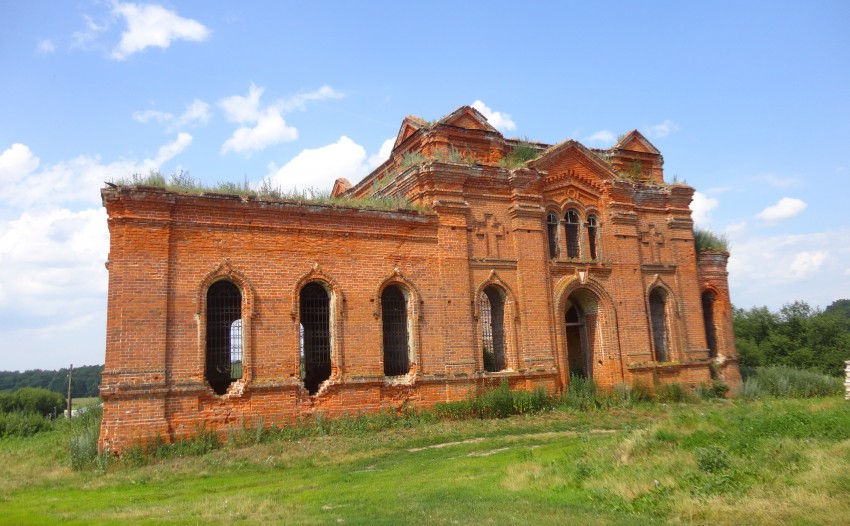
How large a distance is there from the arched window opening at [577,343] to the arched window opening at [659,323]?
243 cm

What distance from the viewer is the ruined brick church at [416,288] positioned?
1284 cm

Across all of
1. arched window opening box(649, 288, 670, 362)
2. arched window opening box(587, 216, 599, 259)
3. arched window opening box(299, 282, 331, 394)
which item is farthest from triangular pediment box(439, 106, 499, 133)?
arched window opening box(649, 288, 670, 362)

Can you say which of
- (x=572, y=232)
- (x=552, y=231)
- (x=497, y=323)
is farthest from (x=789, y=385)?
(x=497, y=323)

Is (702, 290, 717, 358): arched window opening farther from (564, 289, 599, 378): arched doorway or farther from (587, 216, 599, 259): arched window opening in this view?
(587, 216, 599, 259): arched window opening

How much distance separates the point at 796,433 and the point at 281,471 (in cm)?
819

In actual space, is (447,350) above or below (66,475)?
above

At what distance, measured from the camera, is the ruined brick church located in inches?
505

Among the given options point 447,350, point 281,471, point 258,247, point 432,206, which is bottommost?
point 281,471

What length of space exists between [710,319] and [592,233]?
19.6 feet

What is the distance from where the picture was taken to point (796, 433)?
8.90 m

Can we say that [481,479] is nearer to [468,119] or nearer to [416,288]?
[416,288]

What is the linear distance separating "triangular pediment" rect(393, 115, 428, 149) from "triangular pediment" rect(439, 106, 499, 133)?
2.76 feet

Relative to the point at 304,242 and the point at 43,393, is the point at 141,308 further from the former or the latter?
the point at 43,393

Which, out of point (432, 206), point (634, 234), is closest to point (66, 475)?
point (432, 206)
